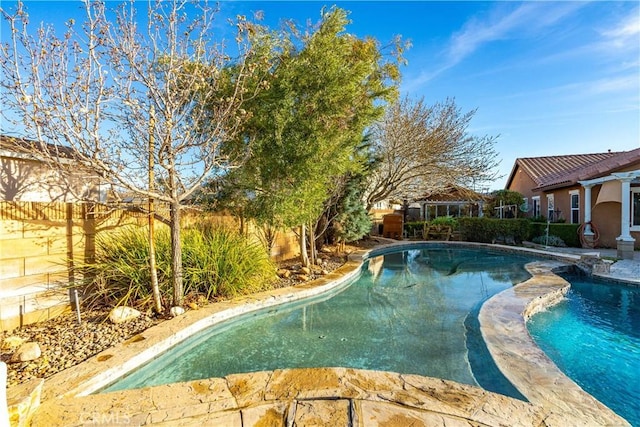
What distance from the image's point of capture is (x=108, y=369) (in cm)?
381

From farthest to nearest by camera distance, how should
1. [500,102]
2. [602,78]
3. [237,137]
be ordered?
[500,102]
[602,78]
[237,137]

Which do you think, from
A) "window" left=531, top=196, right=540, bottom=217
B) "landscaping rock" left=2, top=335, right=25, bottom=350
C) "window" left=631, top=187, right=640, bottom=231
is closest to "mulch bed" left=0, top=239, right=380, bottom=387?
"landscaping rock" left=2, top=335, right=25, bottom=350

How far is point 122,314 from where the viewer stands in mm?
5324

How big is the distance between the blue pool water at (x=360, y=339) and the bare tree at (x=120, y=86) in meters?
1.59

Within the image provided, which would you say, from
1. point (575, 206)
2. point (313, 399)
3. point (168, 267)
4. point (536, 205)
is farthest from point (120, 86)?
point (536, 205)

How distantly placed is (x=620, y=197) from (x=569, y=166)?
→ 954 centimetres

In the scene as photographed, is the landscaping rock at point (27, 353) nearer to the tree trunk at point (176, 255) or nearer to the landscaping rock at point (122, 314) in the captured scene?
the landscaping rock at point (122, 314)

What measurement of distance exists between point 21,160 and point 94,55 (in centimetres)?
308

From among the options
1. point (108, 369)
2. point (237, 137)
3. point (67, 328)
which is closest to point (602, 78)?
point (237, 137)

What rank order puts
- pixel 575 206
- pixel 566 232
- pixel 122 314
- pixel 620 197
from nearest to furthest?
pixel 122 314 → pixel 620 197 → pixel 566 232 → pixel 575 206

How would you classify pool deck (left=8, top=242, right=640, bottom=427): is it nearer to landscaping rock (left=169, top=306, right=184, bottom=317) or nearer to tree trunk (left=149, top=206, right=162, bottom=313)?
landscaping rock (left=169, top=306, right=184, bottom=317)

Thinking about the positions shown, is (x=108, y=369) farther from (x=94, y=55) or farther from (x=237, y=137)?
(x=237, y=137)

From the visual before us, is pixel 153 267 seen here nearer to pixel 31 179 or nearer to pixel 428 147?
pixel 31 179

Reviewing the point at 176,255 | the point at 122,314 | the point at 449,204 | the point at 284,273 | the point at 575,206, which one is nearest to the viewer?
the point at 122,314
